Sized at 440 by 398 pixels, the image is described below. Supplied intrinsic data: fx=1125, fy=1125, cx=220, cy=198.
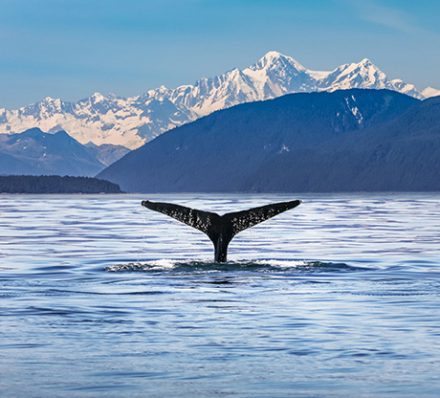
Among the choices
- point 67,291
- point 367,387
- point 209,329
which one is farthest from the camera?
point 67,291

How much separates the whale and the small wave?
83 cm

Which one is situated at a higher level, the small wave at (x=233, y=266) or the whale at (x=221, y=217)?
the whale at (x=221, y=217)

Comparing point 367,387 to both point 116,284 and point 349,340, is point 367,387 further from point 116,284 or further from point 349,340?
point 116,284

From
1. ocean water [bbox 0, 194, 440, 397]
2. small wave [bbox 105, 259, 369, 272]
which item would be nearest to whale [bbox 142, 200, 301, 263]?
small wave [bbox 105, 259, 369, 272]

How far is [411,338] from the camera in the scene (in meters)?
16.0

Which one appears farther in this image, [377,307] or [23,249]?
[23,249]

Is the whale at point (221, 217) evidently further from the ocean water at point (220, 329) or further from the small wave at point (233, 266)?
the ocean water at point (220, 329)

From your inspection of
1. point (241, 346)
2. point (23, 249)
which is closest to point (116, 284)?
point (241, 346)

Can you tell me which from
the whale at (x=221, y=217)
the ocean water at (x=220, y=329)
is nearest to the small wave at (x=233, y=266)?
the ocean water at (x=220, y=329)

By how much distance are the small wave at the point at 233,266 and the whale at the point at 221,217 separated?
0.83 metres

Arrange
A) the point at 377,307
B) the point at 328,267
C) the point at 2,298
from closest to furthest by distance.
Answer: the point at 377,307, the point at 2,298, the point at 328,267

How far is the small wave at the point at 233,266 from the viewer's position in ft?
94.0

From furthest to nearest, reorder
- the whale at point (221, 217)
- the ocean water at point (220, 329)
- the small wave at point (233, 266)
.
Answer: the small wave at point (233, 266)
the whale at point (221, 217)
the ocean water at point (220, 329)

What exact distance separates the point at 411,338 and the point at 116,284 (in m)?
9.86
